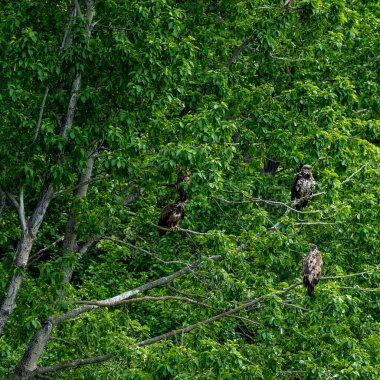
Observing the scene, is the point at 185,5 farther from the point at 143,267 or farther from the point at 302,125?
the point at 143,267

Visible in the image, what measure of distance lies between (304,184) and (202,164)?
2108 millimetres

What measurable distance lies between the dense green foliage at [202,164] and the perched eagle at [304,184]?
0.29m

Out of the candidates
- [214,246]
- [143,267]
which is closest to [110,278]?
[143,267]

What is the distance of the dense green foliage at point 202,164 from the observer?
45.4 feet

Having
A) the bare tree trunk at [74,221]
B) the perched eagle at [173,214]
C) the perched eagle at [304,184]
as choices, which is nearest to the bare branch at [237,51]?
the perched eagle at [304,184]

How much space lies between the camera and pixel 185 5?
16.1 meters

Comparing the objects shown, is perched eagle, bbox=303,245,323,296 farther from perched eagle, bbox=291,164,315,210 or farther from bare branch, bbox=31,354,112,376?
bare branch, bbox=31,354,112,376

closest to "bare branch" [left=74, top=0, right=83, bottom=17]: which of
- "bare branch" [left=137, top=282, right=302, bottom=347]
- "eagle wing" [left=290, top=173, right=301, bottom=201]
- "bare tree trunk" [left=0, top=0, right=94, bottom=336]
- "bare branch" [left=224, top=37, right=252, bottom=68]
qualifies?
"bare tree trunk" [left=0, top=0, right=94, bottom=336]

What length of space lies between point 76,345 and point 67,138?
3476 millimetres

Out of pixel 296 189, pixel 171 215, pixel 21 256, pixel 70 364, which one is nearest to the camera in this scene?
pixel 21 256

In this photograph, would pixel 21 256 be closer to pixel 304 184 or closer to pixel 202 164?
pixel 202 164

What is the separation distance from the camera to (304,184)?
15.4 meters

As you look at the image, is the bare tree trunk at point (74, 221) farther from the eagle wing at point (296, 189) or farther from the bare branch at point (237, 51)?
the eagle wing at point (296, 189)

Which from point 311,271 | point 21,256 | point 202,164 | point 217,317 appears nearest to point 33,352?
point 21,256
